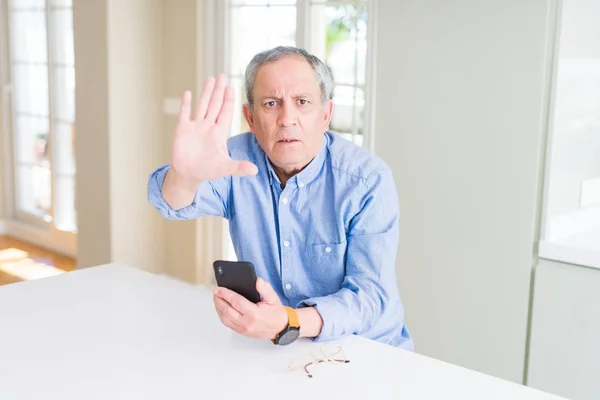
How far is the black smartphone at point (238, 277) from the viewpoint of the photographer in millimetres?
1441

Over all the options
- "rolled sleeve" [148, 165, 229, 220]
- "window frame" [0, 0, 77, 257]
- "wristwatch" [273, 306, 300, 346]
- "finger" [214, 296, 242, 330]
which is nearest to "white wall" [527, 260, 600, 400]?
"rolled sleeve" [148, 165, 229, 220]

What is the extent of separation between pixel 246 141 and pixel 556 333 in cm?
154

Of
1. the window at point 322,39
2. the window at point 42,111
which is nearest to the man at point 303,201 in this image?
the window at point 322,39

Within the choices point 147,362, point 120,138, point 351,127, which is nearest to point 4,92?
point 120,138

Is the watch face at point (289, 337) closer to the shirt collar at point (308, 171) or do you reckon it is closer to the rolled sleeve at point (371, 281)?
the rolled sleeve at point (371, 281)

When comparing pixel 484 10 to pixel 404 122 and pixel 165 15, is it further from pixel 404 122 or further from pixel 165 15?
pixel 165 15

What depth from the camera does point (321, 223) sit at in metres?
1.81

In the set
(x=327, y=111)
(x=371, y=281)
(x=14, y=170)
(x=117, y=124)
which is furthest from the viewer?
(x=14, y=170)

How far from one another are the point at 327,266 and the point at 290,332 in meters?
0.36

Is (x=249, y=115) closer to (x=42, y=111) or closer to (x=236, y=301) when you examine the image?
(x=236, y=301)

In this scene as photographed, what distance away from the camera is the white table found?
128 cm

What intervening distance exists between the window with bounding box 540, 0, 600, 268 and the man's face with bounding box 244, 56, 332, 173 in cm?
133

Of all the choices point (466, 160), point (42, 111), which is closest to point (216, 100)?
point (466, 160)

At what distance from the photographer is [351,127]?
11.7 ft
